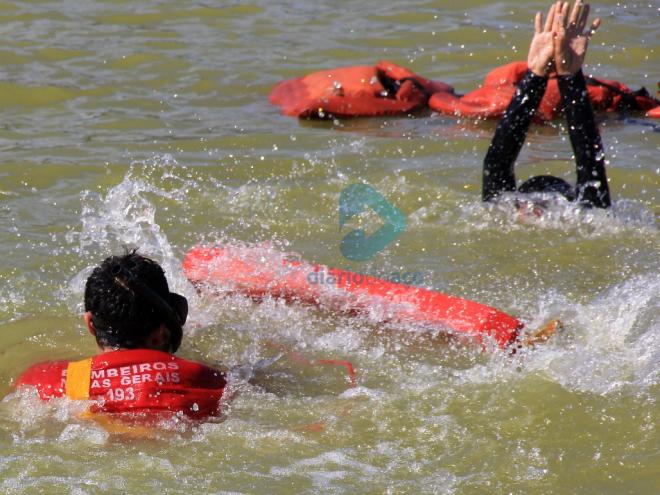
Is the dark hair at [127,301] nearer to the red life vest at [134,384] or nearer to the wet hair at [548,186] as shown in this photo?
the red life vest at [134,384]

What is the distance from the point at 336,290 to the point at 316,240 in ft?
3.26

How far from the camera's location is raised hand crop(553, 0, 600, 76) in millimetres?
5414

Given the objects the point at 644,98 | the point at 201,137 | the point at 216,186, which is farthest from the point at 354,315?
the point at 644,98

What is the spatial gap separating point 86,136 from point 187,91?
1.35 metres

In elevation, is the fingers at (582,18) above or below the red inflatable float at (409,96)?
above

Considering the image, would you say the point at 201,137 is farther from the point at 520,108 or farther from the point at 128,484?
the point at 128,484

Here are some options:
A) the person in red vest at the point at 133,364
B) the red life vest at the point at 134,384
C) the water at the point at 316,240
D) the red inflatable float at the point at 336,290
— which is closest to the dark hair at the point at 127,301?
the person in red vest at the point at 133,364

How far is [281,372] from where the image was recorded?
4.48 metres

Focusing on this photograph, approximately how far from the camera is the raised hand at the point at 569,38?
5414mm

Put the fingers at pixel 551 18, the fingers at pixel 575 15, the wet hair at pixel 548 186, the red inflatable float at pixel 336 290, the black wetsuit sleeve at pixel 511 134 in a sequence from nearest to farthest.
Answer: the red inflatable float at pixel 336 290 < the fingers at pixel 575 15 < the fingers at pixel 551 18 < the black wetsuit sleeve at pixel 511 134 < the wet hair at pixel 548 186

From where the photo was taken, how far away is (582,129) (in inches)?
217

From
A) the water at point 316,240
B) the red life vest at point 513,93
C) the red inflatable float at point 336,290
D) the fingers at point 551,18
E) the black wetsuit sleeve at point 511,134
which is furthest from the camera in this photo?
the red life vest at point 513,93

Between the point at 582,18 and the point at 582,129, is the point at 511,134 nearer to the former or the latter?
the point at 582,129

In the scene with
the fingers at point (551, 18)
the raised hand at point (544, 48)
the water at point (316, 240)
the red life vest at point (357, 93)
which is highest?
the fingers at point (551, 18)
